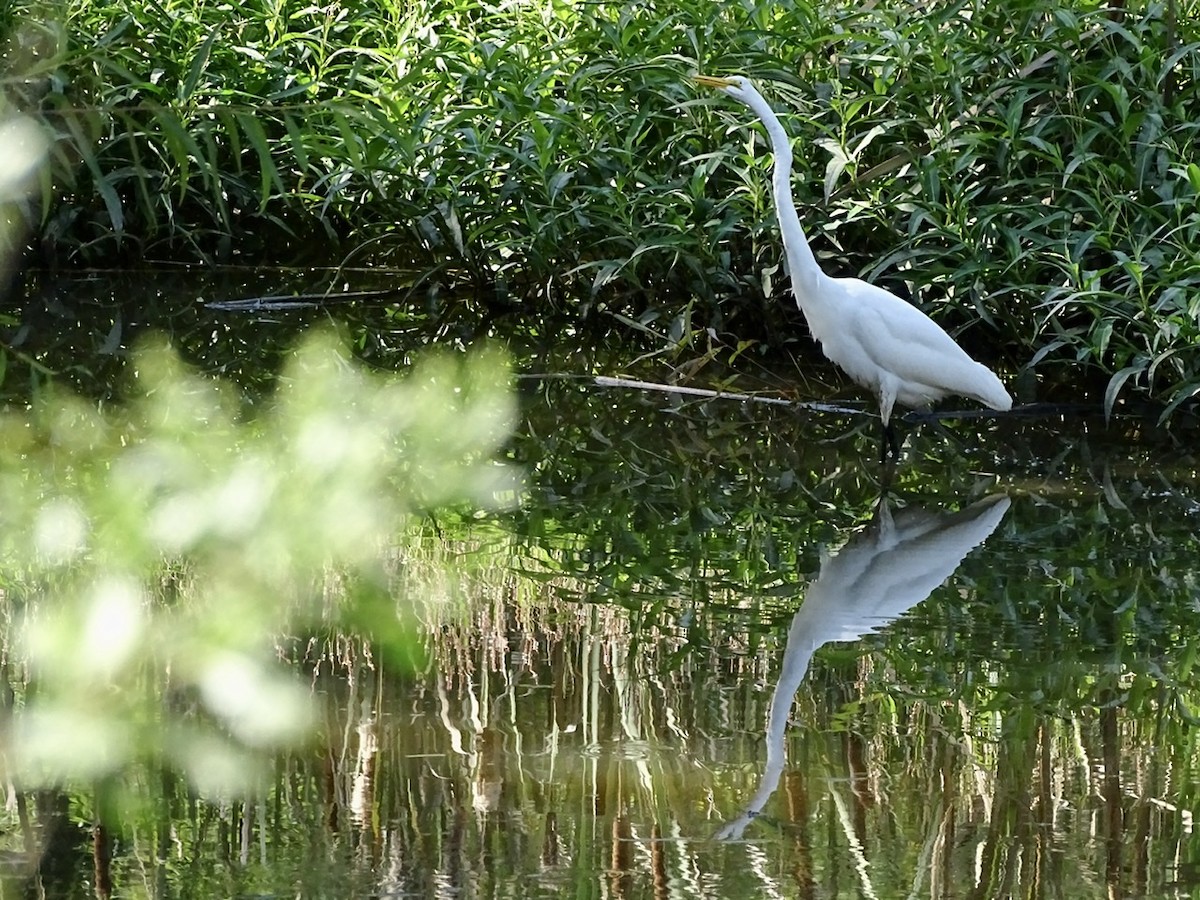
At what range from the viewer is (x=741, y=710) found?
251 centimetres

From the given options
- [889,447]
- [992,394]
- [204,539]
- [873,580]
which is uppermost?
[992,394]

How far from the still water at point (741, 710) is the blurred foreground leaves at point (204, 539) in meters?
0.09

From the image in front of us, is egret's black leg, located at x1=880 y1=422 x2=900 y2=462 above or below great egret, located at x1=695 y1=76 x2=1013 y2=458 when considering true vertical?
below

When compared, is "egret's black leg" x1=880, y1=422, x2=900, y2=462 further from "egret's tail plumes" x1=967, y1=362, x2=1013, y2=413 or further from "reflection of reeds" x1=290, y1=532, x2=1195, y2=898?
"reflection of reeds" x1=290, y1=532, x2=1195, y2=898

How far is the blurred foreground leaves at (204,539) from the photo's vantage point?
2.34m

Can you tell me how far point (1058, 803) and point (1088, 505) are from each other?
1799 mm

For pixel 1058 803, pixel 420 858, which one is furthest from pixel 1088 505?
pixel 420 858

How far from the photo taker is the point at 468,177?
580cm

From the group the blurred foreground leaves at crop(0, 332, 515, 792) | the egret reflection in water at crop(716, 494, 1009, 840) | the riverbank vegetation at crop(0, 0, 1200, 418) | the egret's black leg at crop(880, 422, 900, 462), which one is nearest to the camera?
the blurred foreground leaves at crop(0, 332, 515, 792)

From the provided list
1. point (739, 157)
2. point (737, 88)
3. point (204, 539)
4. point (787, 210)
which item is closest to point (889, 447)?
point (787, 210)

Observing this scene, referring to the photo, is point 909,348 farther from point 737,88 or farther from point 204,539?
point 204,539

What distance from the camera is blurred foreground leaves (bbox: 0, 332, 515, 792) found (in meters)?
2.34

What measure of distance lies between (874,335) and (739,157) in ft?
3.29

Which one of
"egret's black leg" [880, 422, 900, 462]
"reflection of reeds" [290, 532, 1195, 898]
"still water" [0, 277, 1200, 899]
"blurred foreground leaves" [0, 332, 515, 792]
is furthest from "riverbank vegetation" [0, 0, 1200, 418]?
"reflection of reeds" [290, 532, 1195, 898]
